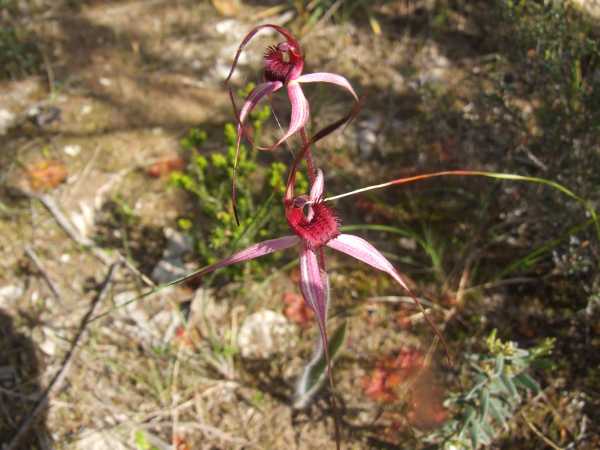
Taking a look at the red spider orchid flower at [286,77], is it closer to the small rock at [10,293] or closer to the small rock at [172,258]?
the small rock at [172,258]

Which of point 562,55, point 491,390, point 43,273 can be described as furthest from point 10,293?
point 562,55

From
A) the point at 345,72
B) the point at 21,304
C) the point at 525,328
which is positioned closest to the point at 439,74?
the point at 345,72

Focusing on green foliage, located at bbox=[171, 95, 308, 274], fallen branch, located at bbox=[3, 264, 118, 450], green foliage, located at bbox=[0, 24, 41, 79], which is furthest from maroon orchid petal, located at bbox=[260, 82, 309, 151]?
green foliage, located at bbox=[0, 24, 41, 79]

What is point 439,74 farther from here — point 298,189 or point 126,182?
point 126,182

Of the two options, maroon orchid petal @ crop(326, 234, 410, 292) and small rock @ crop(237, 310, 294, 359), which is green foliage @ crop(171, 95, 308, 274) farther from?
maroon orchid petal @ crop(326, 234, 410, 292)

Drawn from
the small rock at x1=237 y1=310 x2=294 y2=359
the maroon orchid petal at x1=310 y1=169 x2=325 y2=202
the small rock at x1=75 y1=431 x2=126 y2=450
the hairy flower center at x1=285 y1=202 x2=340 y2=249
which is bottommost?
the small rock at x1=75 y1=431 x2=126 y2=450

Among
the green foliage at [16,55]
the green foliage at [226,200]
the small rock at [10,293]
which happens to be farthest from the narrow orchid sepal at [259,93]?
the green foliage at [16,55]

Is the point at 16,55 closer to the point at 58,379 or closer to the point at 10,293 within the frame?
the point at 10,293
